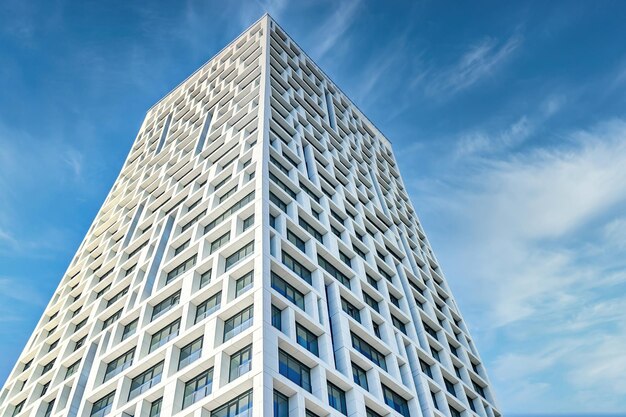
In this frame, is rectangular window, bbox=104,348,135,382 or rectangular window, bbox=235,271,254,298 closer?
rectangular window, bbox=235,271,254,298

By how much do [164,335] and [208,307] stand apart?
4.33 metres

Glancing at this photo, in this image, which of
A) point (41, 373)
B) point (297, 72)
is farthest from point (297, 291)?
point (297, 72)

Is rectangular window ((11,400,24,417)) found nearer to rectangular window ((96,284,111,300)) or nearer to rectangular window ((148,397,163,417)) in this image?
rectangular window ((96,284,111,300))

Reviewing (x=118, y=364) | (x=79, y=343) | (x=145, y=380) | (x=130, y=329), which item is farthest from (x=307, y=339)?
(x=79, y=343)

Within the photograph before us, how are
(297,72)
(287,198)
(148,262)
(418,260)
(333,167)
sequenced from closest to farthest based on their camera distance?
(287,198) < (148,262) < (333,167) < (418,260) < (297,72)

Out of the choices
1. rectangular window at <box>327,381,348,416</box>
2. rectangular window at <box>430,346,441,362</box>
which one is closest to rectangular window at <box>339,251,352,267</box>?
rectangular window at <box>430,346,441,362</box>

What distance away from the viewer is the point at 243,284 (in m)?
37.1

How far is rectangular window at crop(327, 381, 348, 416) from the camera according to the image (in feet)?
111

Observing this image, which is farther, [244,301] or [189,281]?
[189,281]

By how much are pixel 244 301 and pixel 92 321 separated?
2283 cm

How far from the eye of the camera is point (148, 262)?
48.9 metres

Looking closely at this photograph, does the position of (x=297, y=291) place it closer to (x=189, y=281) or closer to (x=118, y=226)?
(x=189, y=281)

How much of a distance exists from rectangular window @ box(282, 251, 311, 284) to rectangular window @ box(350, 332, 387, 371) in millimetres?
5466

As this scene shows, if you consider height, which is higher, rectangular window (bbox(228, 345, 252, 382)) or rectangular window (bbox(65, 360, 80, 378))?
rectangular window (bbox(65, 360, 80, 378))
